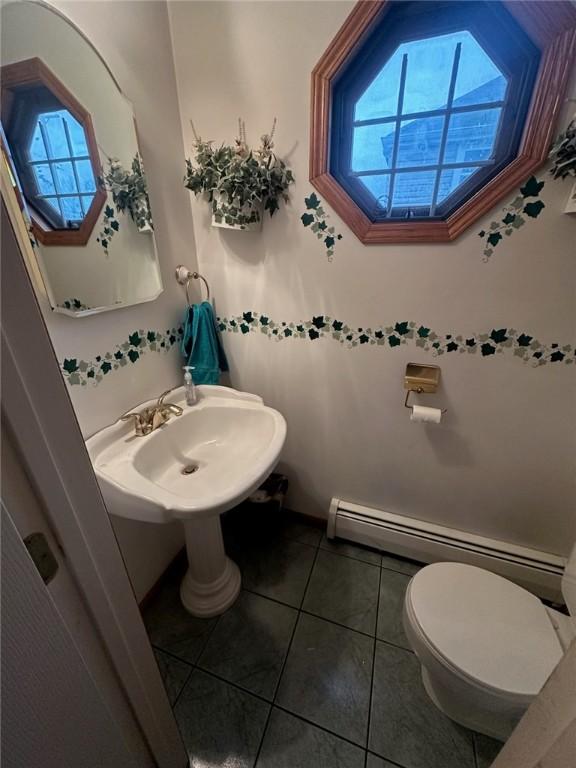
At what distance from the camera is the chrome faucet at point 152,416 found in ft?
3.58

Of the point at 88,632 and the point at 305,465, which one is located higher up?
the point at 88,632

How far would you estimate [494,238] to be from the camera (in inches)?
38.2

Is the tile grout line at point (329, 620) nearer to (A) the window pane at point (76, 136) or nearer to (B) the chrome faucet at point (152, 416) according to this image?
(B) the chrome faucet at point (152, 416)

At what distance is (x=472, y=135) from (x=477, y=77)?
0.44 feet

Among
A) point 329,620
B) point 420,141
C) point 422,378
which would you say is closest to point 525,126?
point 420,141

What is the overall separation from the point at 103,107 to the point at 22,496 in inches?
43.0

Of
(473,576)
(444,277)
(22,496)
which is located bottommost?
(473,576)

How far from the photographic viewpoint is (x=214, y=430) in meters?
Result: 1.30

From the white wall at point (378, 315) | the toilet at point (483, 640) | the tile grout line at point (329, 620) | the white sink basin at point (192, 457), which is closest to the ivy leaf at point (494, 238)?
the white wall at point (378, 315)

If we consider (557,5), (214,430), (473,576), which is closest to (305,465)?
(214,430)

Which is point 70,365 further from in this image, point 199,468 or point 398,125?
point 398,125

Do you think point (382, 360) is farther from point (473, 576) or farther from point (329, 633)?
point (329, 633)

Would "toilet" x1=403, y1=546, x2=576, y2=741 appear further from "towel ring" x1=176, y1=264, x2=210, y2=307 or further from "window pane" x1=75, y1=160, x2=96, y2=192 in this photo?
"window pane" x1=75, y1=160, x2=96, y2=192

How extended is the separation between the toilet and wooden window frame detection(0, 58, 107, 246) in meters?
1.50
